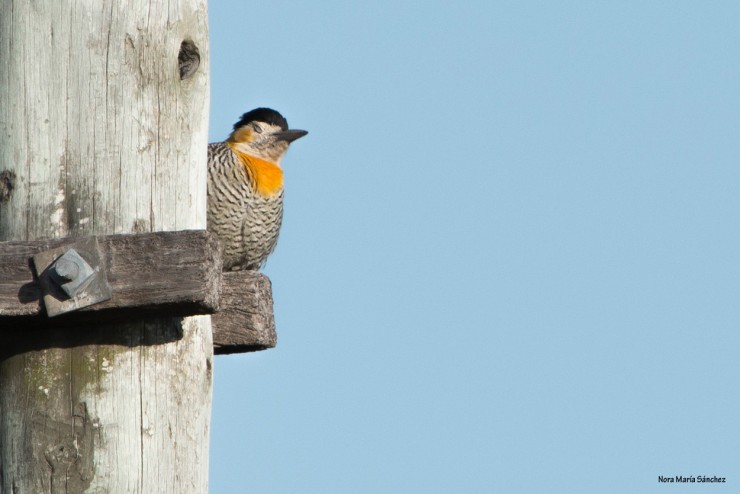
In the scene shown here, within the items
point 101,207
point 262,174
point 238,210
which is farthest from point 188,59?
point 262,174

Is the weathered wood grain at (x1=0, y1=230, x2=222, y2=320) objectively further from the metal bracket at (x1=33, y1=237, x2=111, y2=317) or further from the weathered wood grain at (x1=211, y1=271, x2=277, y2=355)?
the weathered wood grain at (x1=211, y1=271, x2=277, y2=355)

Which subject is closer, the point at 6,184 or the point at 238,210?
the point at 6,184

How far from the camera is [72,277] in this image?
3207 millimetres

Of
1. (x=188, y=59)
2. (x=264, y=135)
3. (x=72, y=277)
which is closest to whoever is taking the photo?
(x=72, y=277)

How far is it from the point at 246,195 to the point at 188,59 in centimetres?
309

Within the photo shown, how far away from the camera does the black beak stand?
25.3 feet

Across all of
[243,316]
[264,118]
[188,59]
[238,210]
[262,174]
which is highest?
[264,118]

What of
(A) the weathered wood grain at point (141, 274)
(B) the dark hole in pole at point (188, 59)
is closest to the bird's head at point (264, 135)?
(B) the dark hole in pole at point (188, 59)

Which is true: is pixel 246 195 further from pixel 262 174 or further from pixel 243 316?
pixel 243 316

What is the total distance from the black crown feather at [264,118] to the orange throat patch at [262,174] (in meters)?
0.42

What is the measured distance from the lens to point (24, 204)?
3.59 m

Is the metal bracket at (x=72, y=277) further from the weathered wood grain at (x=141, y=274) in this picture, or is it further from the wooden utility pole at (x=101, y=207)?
the wooden utility pole at (x=101, y=207)

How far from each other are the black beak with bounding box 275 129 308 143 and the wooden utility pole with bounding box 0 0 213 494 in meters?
3.80

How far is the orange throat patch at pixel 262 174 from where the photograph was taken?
713cm
